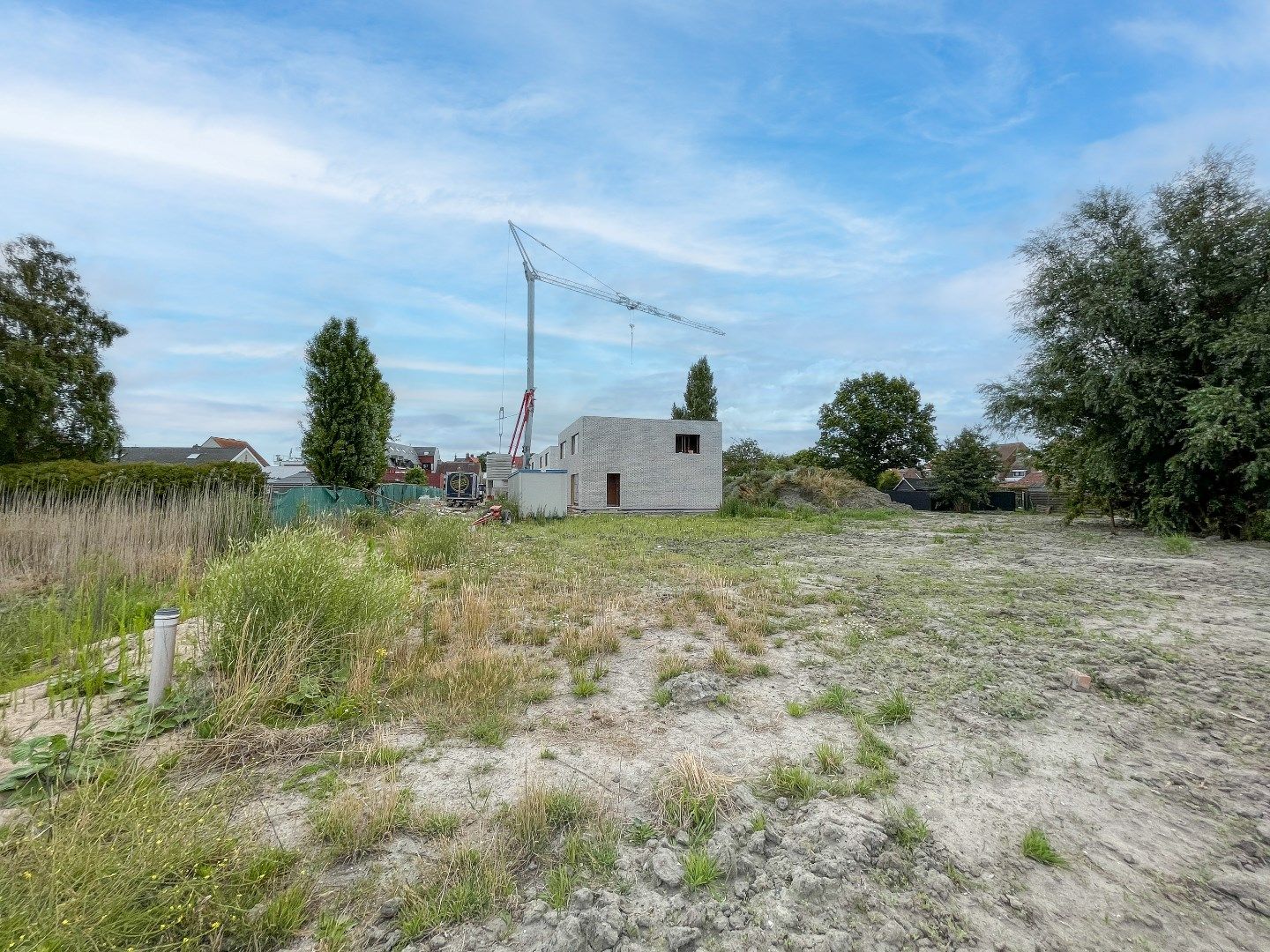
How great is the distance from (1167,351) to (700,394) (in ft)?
111

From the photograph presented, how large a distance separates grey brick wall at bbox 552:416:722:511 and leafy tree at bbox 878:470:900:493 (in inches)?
883

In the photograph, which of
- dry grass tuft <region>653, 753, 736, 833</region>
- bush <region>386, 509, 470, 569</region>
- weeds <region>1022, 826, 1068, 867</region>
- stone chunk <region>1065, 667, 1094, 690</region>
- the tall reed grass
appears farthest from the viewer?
bush <region>386, 509, 470, 569</region>

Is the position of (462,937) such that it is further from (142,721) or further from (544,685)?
(142,721)

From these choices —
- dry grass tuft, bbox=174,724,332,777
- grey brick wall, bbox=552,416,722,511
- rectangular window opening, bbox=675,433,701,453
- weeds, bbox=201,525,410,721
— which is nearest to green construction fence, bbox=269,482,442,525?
weeds, bbox=201,525,410,721

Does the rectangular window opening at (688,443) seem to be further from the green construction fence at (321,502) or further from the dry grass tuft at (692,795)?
the dry grass tuft at (692,795)

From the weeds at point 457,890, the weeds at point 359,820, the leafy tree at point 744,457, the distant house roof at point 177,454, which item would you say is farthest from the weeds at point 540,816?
the distant house roof at point 177,454

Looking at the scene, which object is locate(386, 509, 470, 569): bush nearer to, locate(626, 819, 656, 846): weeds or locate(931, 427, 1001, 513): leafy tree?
locate(626, 819, 656, 846): weeds

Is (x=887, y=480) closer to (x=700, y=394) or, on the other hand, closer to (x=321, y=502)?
(x=700, y=394)

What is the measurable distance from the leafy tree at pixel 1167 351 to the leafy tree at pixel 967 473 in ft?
66.4

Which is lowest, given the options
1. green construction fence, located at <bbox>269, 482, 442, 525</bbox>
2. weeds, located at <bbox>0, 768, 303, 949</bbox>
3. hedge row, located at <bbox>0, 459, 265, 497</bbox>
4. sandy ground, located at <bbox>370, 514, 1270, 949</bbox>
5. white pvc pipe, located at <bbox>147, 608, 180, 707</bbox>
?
sandy ground, located at <bbox>370, 514, 1270, 949</bbox>

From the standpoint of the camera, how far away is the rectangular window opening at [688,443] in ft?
101

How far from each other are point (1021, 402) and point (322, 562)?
67.2 feet

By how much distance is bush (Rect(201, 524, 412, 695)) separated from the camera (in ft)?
12.4

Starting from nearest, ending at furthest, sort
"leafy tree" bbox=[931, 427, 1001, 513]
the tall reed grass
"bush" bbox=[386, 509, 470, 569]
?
the tall reed grass, "bush" bbox=[386, 509, 470, 569], "leafy tree" bbox=[931, 427, 1001, 513]
